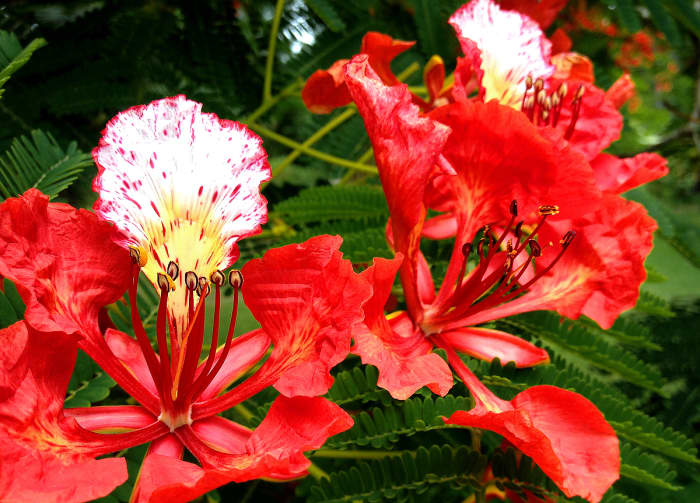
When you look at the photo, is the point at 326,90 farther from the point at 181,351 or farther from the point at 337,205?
the point at 181,351

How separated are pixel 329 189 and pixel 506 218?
0.34 metres

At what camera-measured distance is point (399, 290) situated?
3.12 feet

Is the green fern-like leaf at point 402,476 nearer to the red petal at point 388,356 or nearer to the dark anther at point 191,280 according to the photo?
the red petal at point 388,356

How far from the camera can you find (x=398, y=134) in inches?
29.9

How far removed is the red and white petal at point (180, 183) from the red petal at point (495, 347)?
32 centimetres

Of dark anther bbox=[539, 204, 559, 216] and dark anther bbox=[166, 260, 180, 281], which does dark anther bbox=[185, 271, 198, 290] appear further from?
dark anther bbox=[539, 204, 559, 216]

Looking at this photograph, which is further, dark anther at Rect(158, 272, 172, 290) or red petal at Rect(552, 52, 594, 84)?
red petal at Rect(552, 52, 594, 84)

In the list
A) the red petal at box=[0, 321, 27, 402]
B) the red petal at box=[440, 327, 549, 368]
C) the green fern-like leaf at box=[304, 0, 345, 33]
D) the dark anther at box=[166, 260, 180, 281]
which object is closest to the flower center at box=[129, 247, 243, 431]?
the dark anther at box=[166, 260, 180, 281]

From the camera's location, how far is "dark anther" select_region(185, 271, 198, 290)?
2.19ft

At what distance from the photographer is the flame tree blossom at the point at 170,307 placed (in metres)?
0.60

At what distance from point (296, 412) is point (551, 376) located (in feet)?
1.23

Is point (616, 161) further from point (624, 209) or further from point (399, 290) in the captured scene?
point (399, 290)

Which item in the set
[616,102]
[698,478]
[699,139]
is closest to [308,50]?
[616,102]

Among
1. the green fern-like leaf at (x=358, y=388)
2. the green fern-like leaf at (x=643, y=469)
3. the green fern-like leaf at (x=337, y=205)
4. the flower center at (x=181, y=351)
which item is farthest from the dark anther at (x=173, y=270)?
the green fern-like leaf at (x=643, y=469)
